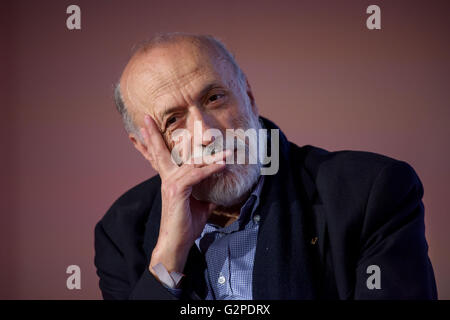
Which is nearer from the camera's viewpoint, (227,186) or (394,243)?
(394,243)

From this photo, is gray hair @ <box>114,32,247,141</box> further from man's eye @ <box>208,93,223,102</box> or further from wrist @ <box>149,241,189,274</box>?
wrist @ <box>149,241,189,274</box>

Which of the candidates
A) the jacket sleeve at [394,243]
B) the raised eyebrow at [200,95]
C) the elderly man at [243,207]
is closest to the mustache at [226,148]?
the elderly man at [243,207]

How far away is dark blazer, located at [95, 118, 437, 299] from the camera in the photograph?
57.9 inches

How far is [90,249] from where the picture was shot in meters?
2.64

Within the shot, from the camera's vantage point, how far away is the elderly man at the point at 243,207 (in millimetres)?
1529

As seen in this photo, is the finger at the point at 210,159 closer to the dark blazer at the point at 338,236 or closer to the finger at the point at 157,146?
the finger at the point at 157,146

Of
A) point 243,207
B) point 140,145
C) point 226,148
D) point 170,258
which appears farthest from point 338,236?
point 140,145

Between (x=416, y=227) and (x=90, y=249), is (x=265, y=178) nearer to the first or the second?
(x=416, y=227)

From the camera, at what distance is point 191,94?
5.60 ft

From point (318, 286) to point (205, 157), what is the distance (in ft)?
1.91

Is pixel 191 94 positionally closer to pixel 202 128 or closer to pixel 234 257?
pixel 202 128

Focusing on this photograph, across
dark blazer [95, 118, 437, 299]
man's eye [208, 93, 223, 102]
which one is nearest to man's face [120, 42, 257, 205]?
man's eye [208, 93, 223, 102]

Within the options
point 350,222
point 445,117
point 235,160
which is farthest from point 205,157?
point 445,117

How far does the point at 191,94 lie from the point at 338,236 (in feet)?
2.36
